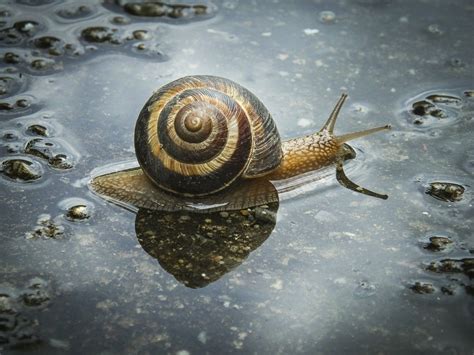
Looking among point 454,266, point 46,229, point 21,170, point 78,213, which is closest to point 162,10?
point 21,170

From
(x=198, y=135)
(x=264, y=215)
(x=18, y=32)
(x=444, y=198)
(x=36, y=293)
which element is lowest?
(x=36, y=293)

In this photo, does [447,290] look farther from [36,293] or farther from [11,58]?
[11,58]

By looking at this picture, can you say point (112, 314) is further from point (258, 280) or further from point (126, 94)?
point (126, 94)

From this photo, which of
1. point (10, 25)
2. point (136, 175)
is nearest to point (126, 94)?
point (136, 175)

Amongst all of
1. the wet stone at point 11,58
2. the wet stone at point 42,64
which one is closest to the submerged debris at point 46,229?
the wet stone at point 42,64

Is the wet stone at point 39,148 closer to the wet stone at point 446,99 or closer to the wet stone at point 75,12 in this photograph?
the wet stone at point 75,12

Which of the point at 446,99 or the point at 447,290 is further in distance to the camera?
the point at 446,99
